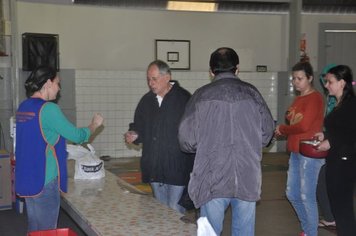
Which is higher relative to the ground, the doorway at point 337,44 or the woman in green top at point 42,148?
the doorway at point 337,44

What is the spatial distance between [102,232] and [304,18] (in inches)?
320

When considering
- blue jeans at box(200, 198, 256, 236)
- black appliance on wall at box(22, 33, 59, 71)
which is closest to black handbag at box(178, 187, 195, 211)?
blue jeans at box(200, 198, 256, 236)

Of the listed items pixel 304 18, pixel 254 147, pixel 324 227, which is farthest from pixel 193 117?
pixel 304 18

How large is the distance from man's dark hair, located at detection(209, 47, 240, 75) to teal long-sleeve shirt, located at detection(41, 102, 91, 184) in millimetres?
899

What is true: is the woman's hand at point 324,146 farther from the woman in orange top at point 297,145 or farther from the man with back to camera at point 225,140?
the man with back to camera at point 225,140

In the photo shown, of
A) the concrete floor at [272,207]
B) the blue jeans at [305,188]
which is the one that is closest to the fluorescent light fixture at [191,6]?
the concrete floor at [272,207]

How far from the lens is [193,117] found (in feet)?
8.20

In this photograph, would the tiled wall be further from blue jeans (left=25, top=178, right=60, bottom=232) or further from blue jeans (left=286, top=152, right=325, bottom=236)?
blue jeans (left=25, top=178, right=60, bottom=232)

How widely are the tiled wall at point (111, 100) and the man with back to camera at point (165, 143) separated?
5.31 m

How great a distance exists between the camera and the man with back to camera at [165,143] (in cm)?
353

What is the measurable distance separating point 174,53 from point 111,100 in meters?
1.49

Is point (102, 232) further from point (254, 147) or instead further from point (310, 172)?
point (310, 172)

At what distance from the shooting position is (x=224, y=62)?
8.31 ft

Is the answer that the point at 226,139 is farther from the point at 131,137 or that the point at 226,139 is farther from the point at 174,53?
the point at 174,53
